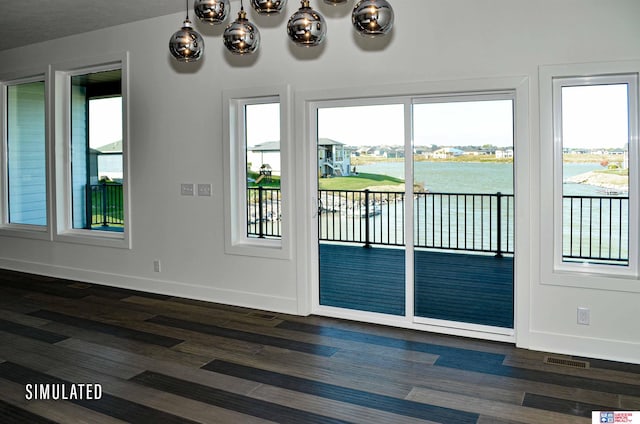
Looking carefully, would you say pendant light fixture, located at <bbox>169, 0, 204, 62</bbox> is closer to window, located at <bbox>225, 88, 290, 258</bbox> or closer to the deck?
window, located at <bbox>225, 88, 290, 258</bbox>

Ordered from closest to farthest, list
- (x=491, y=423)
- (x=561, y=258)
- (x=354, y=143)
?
(x=491, y=423), (x=561, y=258), (x=354, y=143)

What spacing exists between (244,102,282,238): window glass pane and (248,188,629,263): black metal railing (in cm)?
1

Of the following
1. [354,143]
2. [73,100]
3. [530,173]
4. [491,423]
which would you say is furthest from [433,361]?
[73,100]

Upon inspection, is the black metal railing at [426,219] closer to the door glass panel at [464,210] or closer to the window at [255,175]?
the door glass panel at [464,210]

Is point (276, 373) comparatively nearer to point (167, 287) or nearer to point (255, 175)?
point (255, 175)

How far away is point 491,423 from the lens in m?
3.05

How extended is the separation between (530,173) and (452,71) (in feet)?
3.37

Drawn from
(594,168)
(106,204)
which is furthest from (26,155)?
(594,168)

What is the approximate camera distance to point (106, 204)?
6.76 metres

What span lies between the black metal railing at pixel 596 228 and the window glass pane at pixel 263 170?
8.60 feet

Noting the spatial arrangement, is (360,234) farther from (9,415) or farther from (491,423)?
(9,415)

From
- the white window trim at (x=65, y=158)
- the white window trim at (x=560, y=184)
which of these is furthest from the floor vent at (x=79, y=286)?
the white window trim at (x=560, y=184)

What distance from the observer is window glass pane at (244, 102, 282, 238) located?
18.1 ft

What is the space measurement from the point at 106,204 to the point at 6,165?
2066 mm
